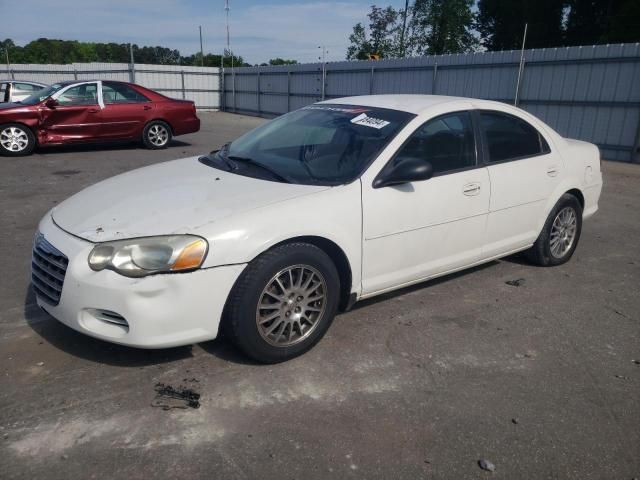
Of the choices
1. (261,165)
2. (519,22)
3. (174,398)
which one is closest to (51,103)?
(261,165)

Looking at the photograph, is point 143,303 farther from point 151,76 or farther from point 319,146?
point 151,76

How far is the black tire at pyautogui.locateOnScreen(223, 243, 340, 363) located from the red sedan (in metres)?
9.58

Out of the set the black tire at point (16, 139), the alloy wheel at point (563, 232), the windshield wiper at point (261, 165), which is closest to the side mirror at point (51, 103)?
the black tire at point (16, 139)

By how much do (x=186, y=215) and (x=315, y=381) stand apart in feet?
3.89

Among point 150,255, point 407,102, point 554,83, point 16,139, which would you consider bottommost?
point 16,139

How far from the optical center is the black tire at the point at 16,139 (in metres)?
10.8

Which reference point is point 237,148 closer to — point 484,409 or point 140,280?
point 140,280

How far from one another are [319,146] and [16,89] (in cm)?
1291

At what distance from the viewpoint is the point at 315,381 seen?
10.00 feet

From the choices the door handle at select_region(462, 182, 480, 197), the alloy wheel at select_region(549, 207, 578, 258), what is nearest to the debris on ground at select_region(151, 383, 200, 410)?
the door handle at select_region(462, 182, 480, 197)

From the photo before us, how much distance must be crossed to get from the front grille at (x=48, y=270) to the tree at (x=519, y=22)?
3905 cm

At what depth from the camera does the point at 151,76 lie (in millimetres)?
25953

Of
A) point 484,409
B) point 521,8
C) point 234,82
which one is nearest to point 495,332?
point 484,409

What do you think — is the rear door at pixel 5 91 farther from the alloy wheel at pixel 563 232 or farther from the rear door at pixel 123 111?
the alloy wheel at pixel 563 232
